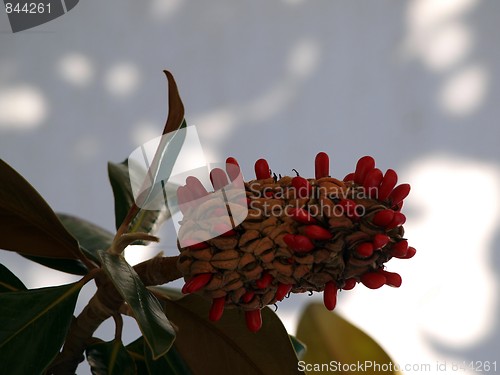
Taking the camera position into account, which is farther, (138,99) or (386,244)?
(138,99)

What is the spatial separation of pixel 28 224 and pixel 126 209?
5.7 inches

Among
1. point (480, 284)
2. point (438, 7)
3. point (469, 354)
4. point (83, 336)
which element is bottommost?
point (83, 336)

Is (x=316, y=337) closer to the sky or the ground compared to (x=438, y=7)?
closer to the ground

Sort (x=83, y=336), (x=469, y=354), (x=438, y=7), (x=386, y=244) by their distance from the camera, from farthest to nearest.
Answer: (x=438, y=7)
(x=469, y=354)
(x=83, y=336)
(x=386, y=244)

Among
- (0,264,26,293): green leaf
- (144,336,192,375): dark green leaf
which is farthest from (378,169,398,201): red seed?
(0,264,26,293): green leaf

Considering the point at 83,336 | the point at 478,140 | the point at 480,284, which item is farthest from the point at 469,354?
the point at 83,336

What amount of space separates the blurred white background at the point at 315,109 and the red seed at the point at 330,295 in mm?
958

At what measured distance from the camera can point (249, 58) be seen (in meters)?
1.45

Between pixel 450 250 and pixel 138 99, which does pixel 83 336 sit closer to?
pixel 138 99

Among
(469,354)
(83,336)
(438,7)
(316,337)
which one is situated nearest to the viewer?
(83,336)

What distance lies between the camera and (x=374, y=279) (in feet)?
1.48

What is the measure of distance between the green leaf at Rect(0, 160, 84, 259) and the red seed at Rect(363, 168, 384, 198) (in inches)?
9.5

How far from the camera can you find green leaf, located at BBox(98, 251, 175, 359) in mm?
424

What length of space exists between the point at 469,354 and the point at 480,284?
0.14 m
